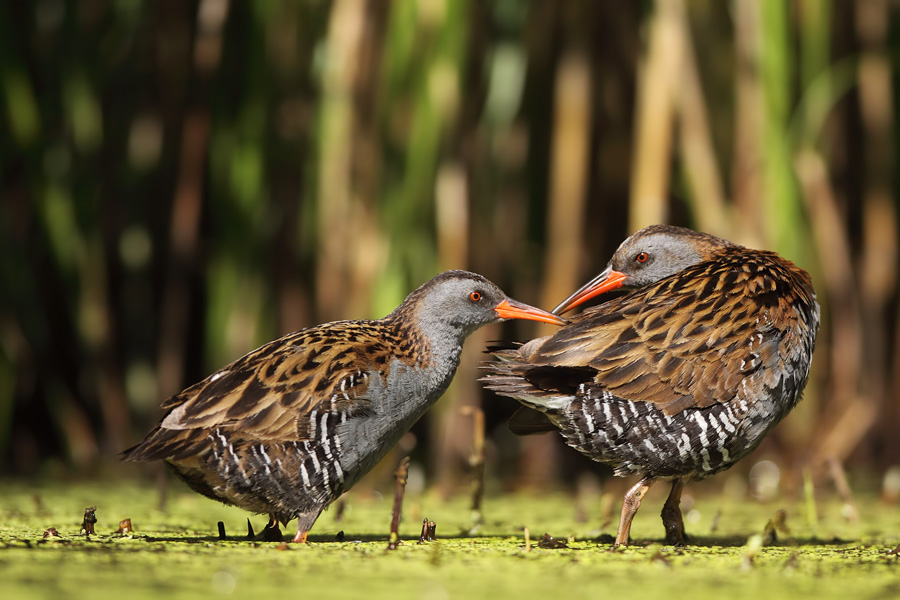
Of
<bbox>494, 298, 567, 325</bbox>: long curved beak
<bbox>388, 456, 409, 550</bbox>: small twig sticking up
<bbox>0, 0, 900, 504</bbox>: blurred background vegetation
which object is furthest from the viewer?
<bbox>0, 0, 900, 504</bbox>: blurred background vegetation

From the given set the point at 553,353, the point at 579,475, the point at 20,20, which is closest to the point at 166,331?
the point at 20,20

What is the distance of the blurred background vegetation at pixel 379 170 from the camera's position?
193 inches

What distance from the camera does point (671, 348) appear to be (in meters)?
3.32

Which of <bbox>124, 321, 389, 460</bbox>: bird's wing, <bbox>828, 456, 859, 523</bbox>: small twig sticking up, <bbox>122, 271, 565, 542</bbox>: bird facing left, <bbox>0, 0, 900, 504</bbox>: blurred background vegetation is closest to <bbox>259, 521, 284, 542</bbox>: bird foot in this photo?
<bbox>122, 271, 565, 542</bbox>: bird facing left

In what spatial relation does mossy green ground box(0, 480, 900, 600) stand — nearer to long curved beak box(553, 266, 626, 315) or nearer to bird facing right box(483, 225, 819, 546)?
bird facing right box(483, 225, 819, 546)

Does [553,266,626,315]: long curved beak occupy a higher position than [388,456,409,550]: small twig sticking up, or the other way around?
[553,266,626,315]: long curved beak

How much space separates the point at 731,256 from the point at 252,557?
6.21 feet

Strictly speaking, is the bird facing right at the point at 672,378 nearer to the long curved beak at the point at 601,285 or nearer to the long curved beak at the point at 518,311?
the long curved beak at the point at 518,311

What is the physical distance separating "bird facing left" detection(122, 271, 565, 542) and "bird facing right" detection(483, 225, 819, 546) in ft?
1.11

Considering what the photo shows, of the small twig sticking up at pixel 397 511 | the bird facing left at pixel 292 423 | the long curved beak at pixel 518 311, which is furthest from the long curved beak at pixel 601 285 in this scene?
the small twig sticking up at pixel 397 511

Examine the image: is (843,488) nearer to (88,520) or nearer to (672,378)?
(672,378)

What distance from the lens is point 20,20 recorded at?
16.9 feet

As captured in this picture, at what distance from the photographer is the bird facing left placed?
10.5ft

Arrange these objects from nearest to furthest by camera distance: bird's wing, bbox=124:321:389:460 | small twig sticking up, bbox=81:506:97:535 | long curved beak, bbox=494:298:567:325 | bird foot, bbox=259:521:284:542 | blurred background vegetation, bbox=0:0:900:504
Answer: small twig sticking up, bbox=81:506:97:535, bird's wing, bbox=124:321:389:460, bird foot, bbox=259:521:284:542, long curved beak, bbox=494:298:567:325, blurred background vegetation, bbox=0:0:900:504
